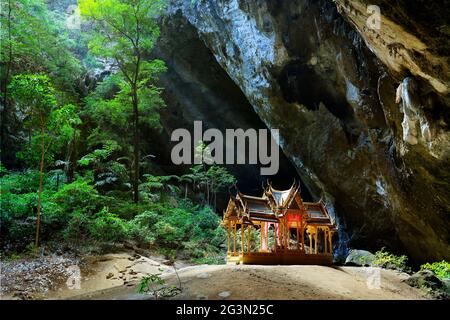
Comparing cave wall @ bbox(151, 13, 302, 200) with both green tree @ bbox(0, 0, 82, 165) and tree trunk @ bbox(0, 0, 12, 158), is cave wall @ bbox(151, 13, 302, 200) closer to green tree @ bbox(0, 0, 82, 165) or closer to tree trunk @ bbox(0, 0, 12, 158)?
green tree @ bbox(0, 0, 82, 165)

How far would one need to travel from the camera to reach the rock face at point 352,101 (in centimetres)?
964

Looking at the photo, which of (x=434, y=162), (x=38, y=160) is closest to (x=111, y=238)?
(x=38, y=160)

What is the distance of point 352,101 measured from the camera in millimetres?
15406

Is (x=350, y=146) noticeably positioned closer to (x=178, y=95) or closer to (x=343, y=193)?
(x=343, y=193)

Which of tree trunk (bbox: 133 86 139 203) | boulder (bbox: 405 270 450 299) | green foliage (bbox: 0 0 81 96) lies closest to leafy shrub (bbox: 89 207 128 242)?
tree trunk (bbox: 133 86 139 203)

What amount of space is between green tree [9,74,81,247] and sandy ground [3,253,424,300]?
259 cm

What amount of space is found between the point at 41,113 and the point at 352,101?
1234 centimetres

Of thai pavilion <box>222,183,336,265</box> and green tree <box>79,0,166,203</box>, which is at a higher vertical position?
green tree <box>79,0,166,203</box>

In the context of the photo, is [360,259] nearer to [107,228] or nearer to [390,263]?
[390,263]

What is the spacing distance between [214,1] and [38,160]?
11.8 metres

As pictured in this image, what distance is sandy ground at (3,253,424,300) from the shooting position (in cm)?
740

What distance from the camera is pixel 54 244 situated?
12.1 m

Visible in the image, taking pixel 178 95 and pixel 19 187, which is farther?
pixel 178 95

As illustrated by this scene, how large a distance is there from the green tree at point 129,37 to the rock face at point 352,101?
322cm
